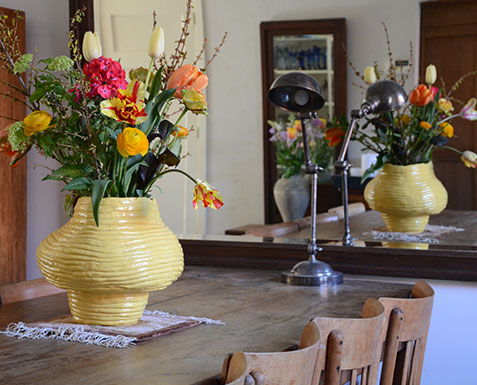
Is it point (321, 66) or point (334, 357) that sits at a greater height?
point (321, 66)

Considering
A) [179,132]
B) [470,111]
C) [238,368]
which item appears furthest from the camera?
Answer: [470,111]

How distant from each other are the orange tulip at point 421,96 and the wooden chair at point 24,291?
4.59ft

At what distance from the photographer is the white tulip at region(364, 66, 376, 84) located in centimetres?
295

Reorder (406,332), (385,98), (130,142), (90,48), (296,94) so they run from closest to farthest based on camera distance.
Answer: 1. (130,142)
2. (90,48)
3. (406,332)
4. (296,94)
5. (385,98)

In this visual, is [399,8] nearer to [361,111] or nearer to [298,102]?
[361,111]

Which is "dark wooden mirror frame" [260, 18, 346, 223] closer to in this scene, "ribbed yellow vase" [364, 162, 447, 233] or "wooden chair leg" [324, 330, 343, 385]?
"ribbed yellow vase" [364, 162, 447, 233]

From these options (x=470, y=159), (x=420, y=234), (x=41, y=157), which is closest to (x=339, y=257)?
(x=420, y=234)

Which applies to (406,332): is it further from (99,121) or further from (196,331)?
(99,121)

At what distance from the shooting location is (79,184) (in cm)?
170

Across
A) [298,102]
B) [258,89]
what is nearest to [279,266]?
[298,102]

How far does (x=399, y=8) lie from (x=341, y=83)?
0.36 m

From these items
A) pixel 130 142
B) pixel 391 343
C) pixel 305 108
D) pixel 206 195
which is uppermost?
pixel 305 108

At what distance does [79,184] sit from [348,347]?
654 millimetres

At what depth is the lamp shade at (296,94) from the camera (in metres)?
2.41
